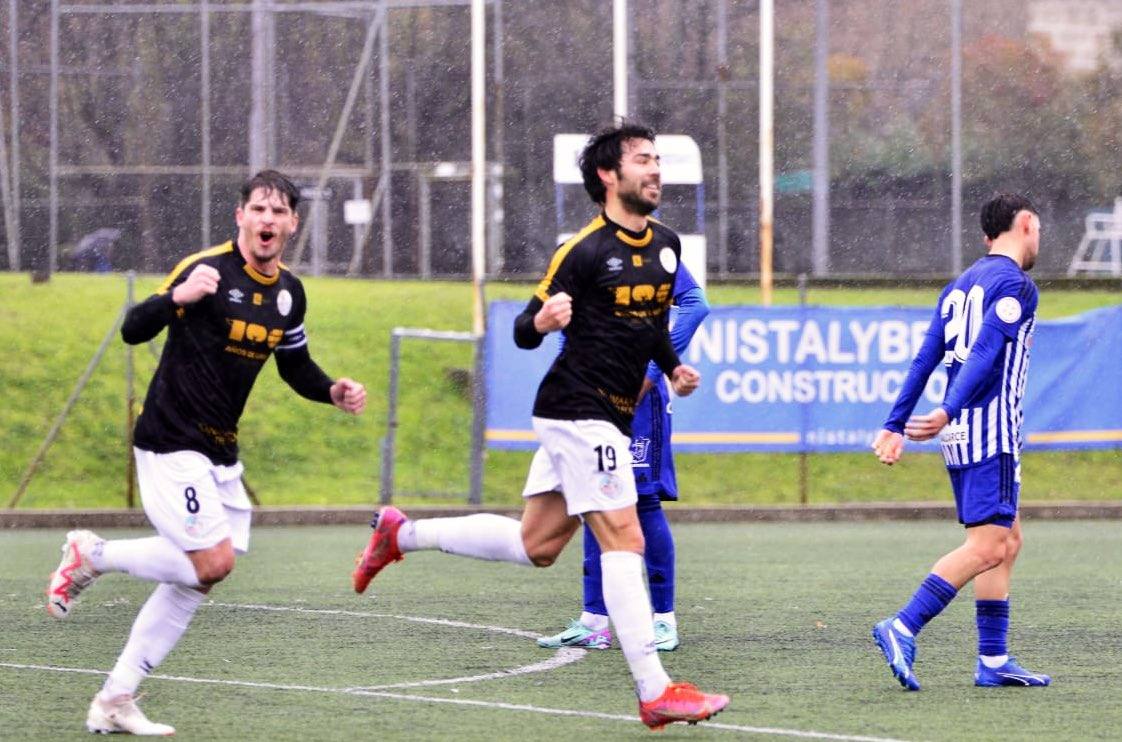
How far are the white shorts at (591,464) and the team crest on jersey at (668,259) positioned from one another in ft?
2.17

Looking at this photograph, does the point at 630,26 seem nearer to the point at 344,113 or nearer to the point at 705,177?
the point at 705,177

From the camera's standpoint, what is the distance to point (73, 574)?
741cm

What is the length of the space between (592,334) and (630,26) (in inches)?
805

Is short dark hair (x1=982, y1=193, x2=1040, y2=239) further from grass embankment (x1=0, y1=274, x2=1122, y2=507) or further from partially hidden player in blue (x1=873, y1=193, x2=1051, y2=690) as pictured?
grass embankment (x1=0, y1=274, x2=1122, y2=507)

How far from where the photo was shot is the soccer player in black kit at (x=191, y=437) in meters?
7.23

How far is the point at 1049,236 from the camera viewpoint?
29109mm

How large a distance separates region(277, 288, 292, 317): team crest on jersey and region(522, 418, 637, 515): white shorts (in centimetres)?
107

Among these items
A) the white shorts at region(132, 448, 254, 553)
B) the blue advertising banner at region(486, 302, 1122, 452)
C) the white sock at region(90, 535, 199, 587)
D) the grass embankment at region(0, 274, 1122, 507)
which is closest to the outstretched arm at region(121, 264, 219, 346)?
the white shorts at region(132, 448, 254, 553)

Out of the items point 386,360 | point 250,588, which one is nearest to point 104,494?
point 386,360

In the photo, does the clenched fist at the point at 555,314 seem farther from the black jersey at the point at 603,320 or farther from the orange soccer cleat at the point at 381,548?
the orange soccer cleat at the point at 381,548

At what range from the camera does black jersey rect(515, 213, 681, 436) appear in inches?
291

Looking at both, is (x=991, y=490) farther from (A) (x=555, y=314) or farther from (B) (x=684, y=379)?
(A) (x=555, y=314)

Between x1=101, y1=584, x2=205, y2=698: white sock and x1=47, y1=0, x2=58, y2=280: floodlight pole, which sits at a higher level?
x1=47, y1=0, x2=58, y2=280: floodlight pole

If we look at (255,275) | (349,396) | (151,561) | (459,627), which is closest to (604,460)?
(349,396)
